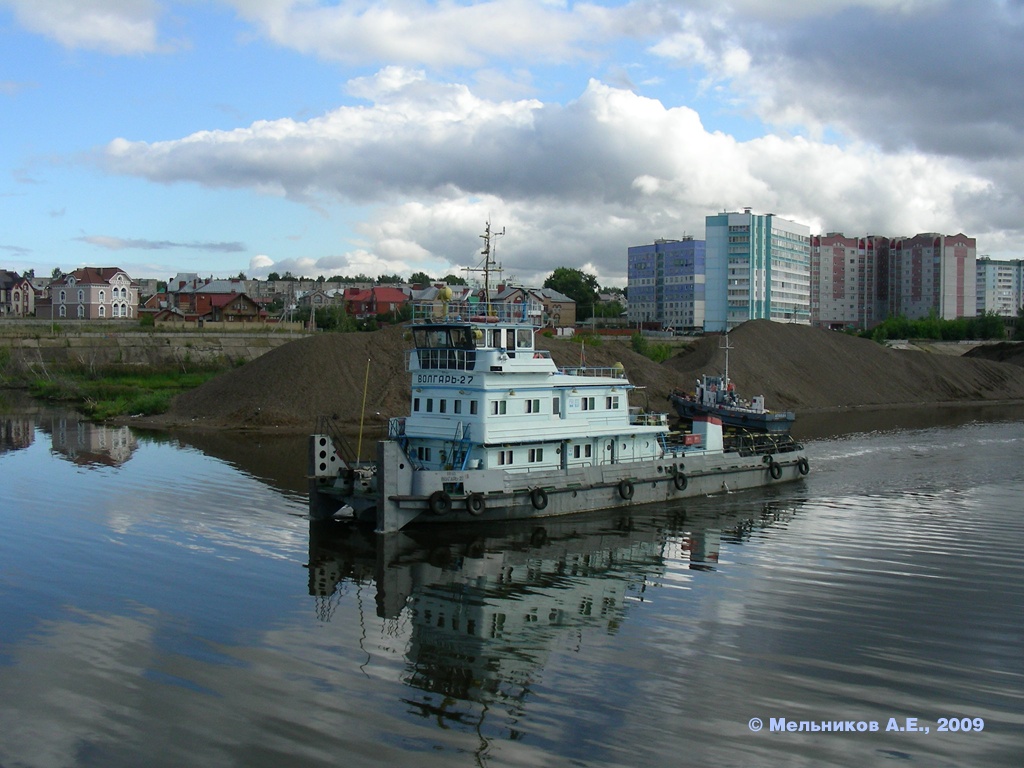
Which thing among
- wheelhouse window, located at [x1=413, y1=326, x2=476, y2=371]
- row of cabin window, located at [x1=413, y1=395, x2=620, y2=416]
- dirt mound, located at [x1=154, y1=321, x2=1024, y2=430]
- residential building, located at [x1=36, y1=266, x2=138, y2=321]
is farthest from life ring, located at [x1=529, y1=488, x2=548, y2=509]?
residential building, located at [x1=36, y1=266, x2=138, y2=321]

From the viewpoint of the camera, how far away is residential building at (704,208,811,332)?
101 metres

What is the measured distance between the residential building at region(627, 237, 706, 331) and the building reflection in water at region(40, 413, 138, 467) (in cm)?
8126

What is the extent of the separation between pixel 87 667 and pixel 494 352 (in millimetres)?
13718

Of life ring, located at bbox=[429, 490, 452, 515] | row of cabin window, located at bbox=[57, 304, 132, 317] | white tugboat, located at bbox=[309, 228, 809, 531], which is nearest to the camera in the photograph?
life ring, located at bbox=[429, 490, 452, 515]

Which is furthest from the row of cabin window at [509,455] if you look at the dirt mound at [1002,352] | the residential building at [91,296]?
the dirt mound at [1002,352]

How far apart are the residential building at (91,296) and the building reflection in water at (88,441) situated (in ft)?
145

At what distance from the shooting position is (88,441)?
41.8 meters

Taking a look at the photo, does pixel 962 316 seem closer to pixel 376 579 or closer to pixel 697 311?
pixel 697 311

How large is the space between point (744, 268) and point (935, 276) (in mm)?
48278

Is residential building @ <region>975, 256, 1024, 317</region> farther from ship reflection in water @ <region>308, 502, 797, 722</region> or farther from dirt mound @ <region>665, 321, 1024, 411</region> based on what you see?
ship reflection in water @ <region>308, 502, 797, 722</region>

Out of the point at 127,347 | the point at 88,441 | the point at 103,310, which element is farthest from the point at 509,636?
the point at 103,310

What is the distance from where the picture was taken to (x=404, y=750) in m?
12.0

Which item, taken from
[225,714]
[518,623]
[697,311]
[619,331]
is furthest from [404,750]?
[697,311]

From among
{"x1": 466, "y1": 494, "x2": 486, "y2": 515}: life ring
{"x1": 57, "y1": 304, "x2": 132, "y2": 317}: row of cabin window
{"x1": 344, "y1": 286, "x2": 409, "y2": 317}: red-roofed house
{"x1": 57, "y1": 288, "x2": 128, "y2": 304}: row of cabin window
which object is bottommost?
{"x1": 466, "y1": 494, "x2": 486, "y2": 515}: life ring
